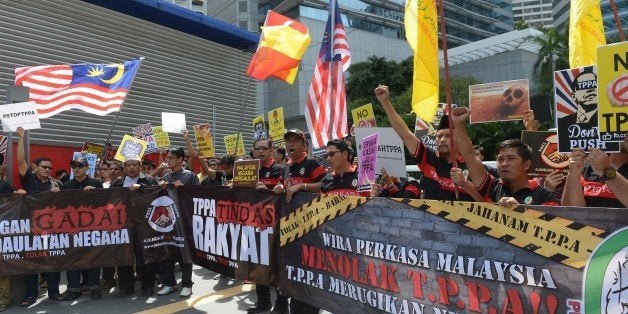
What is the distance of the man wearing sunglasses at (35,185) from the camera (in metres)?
6.14

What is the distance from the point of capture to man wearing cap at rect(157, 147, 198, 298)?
613cm

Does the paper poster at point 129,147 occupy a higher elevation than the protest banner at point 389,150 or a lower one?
higher

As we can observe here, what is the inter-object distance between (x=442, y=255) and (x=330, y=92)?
3.77 metres

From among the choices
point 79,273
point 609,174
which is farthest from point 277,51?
point 609,174

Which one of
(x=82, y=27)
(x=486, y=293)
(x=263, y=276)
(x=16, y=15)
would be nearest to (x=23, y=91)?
(x=263, y=276)

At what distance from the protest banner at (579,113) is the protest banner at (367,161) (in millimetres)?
1276

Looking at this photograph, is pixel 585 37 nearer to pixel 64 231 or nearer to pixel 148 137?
pixel 64 231

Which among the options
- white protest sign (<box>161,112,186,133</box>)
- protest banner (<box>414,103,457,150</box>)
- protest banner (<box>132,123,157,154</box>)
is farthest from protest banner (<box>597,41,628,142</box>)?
protest banner (<box>132,123,157,154</box>)

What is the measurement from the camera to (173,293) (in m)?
6.26

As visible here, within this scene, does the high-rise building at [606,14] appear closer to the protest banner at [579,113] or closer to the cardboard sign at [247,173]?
the cardboard sign at [247,173]

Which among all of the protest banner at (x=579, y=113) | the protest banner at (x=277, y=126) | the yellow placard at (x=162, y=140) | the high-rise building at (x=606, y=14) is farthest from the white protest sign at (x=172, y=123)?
the high-rise building at (x=606, y=14)

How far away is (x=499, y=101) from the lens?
5156mm

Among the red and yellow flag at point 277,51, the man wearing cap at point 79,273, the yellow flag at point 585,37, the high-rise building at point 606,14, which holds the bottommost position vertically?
the man wearing cap at point 79,273

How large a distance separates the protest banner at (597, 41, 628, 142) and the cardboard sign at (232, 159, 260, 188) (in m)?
3.21
